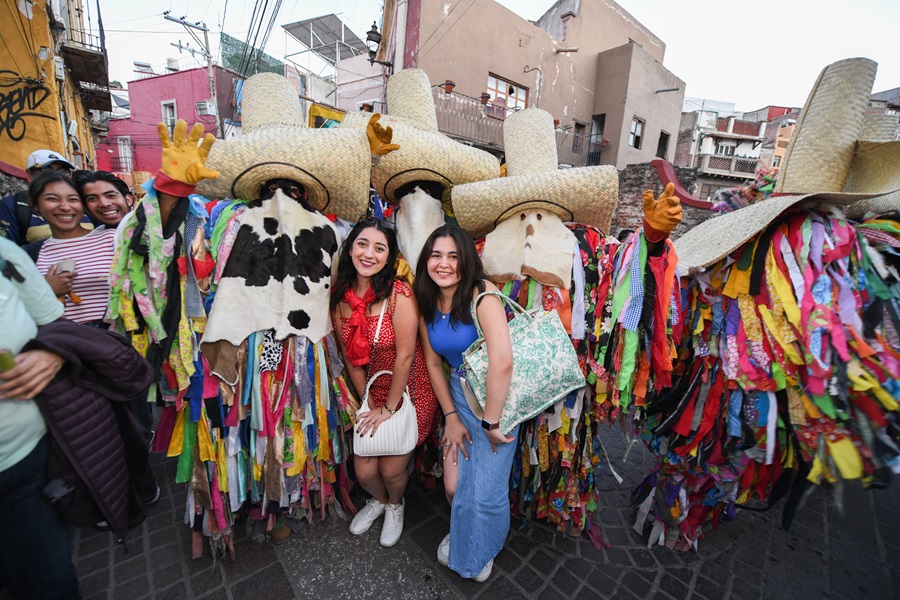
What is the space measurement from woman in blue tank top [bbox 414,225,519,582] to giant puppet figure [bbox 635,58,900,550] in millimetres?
939

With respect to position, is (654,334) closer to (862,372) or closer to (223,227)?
(862,372)

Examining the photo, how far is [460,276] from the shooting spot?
1.85m

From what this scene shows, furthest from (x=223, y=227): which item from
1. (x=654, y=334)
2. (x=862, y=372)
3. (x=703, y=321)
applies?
(x=862, y=372)

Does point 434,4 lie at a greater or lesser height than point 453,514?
greater

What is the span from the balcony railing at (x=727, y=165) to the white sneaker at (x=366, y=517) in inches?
1035

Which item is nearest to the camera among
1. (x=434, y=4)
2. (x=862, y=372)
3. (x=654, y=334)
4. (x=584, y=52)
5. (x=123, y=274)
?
(x=862, y=372)

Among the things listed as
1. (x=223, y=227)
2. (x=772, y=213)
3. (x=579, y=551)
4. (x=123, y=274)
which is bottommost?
(x=579, y=551)

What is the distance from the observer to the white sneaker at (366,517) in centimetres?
220

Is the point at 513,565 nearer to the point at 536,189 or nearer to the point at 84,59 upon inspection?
the point at 536,189

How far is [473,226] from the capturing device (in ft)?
7.12

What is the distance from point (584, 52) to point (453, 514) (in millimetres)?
14975

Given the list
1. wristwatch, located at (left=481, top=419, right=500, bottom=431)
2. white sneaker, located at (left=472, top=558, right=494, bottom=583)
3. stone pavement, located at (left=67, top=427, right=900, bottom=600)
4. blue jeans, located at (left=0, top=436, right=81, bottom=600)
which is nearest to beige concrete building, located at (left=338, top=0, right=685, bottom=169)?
wristwatch, located at (left=481, top=419, right=500, bottom=431)

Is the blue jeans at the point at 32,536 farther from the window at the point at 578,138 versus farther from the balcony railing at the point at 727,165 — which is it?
the balcony railing at the point at 727,165

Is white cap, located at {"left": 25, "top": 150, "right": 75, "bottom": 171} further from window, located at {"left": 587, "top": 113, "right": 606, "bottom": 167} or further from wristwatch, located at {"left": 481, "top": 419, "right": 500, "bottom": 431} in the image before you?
window, located at {"left": 587, "top": 113, "right": 606, "bottom": 167}
